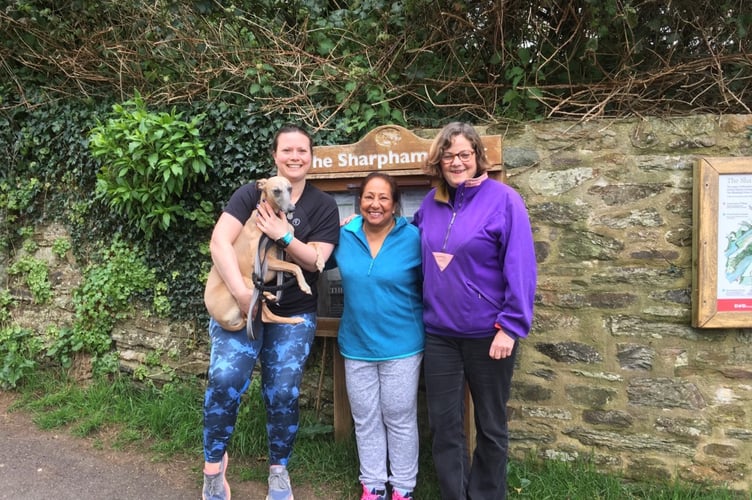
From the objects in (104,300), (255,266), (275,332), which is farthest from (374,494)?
Result: (104,300)

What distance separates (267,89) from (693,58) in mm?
3101

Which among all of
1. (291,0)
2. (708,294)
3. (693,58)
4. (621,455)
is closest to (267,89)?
(291,0)

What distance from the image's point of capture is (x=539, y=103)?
11.8 feet

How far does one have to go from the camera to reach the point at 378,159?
3.29 metres

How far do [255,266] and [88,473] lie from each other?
214 cm

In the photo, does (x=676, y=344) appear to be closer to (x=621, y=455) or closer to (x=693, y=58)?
(x=621, y=455)

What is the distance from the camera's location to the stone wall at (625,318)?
3.17 m

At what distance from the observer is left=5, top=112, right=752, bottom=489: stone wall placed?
317 cm

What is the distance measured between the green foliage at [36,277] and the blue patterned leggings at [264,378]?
296 cm

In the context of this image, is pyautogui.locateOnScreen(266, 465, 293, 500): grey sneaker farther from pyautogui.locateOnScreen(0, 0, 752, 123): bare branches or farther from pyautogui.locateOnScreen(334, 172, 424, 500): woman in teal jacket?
pyautogui.locateOnScreen(0, 0, 752, 123): bare branches

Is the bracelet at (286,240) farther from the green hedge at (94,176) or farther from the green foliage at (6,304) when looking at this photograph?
the green foliage at (6,304)

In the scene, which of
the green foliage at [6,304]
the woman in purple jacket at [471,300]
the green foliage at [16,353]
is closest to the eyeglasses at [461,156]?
the woman in purple jacket at [471,300]

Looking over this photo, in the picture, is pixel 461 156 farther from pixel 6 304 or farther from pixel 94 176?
pixel 6 304

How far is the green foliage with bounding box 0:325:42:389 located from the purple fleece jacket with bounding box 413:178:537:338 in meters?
4.17
